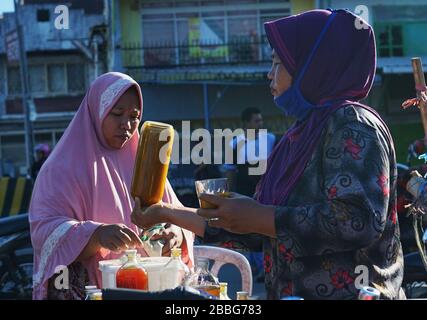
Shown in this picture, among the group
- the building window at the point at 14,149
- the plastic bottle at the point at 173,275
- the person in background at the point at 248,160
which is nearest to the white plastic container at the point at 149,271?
the plastic bottle at the point at 173,275

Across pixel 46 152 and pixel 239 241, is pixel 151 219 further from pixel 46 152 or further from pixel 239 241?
pixel 46 152

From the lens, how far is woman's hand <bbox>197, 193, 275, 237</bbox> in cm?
231

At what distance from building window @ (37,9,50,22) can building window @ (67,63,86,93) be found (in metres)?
1.84

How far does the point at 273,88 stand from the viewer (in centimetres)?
A: 263

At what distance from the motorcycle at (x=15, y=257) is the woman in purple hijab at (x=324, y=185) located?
4625mm

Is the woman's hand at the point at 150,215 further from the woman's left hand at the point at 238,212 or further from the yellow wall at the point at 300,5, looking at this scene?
the yellow wall at the point at 300,5

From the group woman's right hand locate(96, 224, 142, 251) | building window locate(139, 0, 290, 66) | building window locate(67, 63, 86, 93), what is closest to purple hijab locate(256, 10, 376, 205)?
woman's right hand locate(96, 224, 142, 251)

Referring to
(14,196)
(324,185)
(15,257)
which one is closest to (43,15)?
(14,196)

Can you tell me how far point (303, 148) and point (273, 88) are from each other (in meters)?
0.24

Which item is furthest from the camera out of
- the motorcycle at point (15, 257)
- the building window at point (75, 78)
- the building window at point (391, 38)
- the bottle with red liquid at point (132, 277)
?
the building window at point (75, 78)

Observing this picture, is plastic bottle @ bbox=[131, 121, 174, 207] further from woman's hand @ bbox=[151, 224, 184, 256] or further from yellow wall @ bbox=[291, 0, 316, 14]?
yellow wall @ bbox=[291, 0, 316, 14]

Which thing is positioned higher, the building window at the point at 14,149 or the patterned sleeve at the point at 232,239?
the patterned sleeve at the point at 232,239

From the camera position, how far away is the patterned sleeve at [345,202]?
2256 millimetres

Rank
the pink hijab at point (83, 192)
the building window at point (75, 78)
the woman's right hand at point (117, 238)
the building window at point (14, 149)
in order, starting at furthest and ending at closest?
1. the building window at point (14, 149)
2. the building window at point (75, 78)
3. the pink hijab at point (83, 192)
4. the woman's right hand at point (117, 238)
